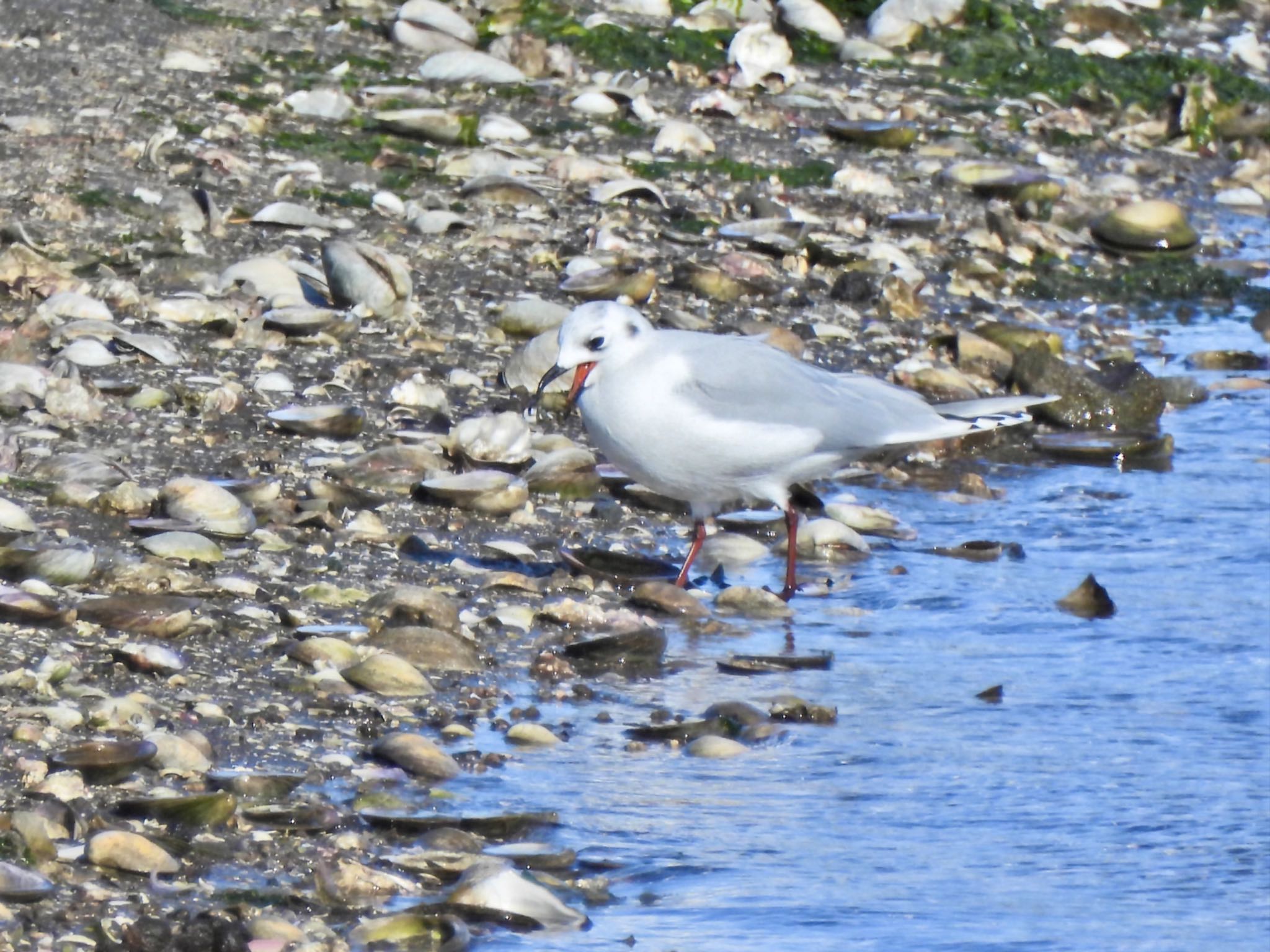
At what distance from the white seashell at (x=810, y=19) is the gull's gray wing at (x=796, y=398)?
16.7 ft

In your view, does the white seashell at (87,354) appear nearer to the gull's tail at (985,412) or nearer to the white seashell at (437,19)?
the gull's tail at (985,412)

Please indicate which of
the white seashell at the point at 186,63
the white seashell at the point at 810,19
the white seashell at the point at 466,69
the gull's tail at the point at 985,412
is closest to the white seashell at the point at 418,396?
the gull's tail at the point at 985,412

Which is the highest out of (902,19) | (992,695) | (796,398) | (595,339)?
(595,339)

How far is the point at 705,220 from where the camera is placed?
782 centimetres

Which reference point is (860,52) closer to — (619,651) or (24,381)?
(24,381)

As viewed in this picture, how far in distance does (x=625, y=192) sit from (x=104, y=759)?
4812 millimetres

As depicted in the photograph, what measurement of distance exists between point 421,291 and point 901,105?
373 centimetres

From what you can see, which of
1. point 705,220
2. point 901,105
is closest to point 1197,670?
point 705,220

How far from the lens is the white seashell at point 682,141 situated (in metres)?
8.52

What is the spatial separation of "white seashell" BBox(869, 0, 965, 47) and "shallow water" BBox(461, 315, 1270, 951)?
5.35m

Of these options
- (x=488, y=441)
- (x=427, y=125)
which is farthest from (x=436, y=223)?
(x=488, y=441)

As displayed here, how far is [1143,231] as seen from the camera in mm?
8570

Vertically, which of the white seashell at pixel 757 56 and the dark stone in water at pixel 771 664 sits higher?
the white seashell at pixel 757 56

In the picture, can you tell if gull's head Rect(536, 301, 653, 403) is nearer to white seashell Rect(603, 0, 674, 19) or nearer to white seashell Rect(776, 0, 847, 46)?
white seashell Rect(603, 0, 674, 19)
